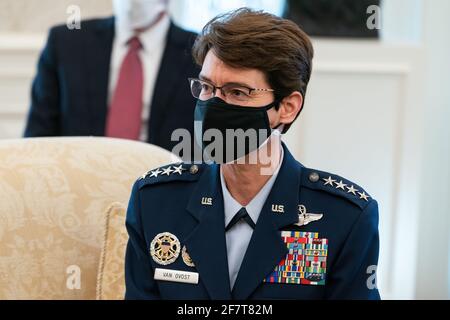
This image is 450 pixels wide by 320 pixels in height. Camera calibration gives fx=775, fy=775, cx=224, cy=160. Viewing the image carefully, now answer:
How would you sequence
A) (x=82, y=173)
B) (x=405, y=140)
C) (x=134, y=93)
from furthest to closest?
(x=405, y=140), (x=134, y=93), (x=82, y=173)

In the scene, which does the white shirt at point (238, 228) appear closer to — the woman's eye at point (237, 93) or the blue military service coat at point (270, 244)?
the blue military service coat at point (270, 244)

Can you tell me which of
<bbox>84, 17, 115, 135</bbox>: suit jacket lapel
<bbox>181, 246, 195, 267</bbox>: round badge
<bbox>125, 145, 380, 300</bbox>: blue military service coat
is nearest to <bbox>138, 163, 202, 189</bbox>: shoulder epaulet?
→ <bbox>125, 145, 380, 300</bbox>: blue military service coat

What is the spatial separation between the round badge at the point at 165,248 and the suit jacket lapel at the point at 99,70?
118 centimetres

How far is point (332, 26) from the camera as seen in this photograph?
3.35m

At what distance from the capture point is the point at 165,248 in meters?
1.48

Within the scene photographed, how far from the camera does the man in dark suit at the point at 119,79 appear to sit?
2.55m

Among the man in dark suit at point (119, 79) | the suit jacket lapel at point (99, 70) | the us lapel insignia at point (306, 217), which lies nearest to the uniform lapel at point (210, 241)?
the us lapel insignia at point (306, 217)

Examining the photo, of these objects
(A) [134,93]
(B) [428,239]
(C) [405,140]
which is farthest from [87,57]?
(B) [428,239]

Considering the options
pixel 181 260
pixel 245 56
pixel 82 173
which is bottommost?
pixel 181 260

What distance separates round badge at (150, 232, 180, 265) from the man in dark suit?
3.48ft

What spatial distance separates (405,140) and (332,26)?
0.58 metres

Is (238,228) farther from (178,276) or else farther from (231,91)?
Result: (231,91)

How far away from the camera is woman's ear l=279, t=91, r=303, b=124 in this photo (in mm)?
1491
